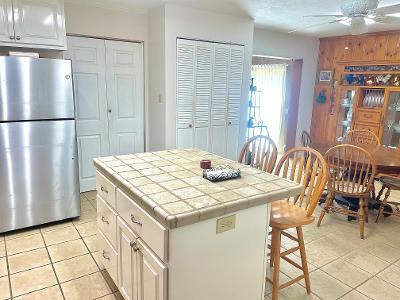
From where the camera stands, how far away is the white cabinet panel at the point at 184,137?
3.94m

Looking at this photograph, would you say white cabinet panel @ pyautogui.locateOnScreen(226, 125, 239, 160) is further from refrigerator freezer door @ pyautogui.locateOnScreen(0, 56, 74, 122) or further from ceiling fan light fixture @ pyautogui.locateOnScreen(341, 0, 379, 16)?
refrigerator freezer door @ pyautogui.locateOnScreen(0, 56, 74, 122)

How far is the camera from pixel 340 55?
17.7ft

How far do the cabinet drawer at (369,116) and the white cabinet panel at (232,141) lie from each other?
90.6 inches

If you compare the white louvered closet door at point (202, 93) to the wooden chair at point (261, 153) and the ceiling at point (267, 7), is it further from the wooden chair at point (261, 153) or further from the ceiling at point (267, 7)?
the wooden chair at point (261, 153)

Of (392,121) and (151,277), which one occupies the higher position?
(392,121)

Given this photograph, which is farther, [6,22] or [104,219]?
[6,22]

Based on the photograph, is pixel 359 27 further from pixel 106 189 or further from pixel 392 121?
pixel 106 189

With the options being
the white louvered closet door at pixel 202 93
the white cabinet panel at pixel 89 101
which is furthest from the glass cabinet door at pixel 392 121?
the white cabinet panel at pixel 89 101

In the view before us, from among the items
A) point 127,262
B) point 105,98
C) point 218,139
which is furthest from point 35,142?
point 218,139

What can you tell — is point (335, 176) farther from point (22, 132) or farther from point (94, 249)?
point (22, 132)

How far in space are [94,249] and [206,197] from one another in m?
1.64

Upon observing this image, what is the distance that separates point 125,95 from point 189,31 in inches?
47.6

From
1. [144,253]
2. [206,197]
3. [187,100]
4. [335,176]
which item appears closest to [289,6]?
[187,100]

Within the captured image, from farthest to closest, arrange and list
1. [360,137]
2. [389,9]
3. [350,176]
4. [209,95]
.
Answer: [360,137] → [209,95] → [389,9] → [350,176]
